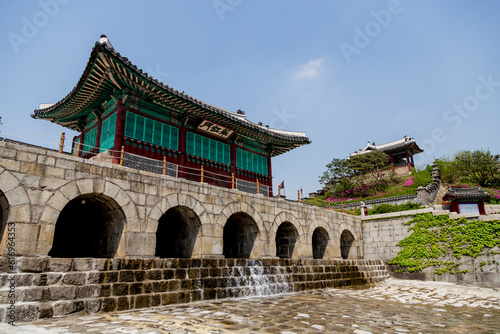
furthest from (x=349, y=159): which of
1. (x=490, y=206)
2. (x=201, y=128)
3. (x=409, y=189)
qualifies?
(x=201, y=128)

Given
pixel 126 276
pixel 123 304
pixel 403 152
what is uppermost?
pixel 403 152

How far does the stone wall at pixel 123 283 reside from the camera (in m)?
6.79

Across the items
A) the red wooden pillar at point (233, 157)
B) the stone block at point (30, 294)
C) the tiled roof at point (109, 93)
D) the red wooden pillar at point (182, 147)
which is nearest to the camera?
the stone block at point (30, 294)

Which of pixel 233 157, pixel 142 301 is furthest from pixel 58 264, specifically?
pixel 233 157

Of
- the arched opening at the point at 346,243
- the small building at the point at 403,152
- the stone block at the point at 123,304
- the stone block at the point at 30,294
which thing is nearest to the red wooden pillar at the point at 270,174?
the arched opening at the point at 346,243

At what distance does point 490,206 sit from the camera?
27.2 m

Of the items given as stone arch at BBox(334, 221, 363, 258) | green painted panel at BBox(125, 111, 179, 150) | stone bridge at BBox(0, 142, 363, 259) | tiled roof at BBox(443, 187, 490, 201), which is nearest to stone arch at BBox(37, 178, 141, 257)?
stone bridge at BBox(0, 142, 363, 259)

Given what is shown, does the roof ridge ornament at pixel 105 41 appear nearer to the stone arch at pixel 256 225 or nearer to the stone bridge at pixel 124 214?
the stone bridge at pixel 124 214

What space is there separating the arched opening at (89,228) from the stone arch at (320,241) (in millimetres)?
11230

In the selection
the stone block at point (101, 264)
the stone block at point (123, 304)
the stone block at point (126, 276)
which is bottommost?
the stone block at point (123, 304)

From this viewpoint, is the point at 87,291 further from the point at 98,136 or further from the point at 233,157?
the point at 233,157

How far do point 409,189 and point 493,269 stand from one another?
21.0 meters

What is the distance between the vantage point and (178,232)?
12406 millimetres

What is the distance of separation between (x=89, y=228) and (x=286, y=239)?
929 centimetres
